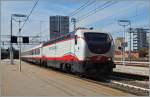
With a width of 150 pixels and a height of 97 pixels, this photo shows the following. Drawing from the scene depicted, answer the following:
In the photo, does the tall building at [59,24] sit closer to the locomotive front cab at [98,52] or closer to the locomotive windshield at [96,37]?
the locomotive windshield at [96,37]

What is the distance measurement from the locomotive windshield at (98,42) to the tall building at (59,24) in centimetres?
3033

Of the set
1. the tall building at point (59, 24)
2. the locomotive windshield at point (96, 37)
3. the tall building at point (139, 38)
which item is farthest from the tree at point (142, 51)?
the locomotive windshield at point (96, 37)

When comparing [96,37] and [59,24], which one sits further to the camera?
[59,24]

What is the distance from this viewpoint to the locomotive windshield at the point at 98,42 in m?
23.0

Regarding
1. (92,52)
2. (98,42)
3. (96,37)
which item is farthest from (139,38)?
(92,52)

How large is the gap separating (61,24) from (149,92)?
43.5 m

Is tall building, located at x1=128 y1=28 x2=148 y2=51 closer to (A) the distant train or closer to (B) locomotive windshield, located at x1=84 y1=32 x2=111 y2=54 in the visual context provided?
(A) the distant train

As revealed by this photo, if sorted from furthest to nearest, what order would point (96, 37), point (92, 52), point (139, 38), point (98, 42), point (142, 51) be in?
point (142, 51) < point (139, 38) < point (96, 37) < point (98, 42) < point (92, 52)

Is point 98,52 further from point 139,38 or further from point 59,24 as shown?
point 139,38

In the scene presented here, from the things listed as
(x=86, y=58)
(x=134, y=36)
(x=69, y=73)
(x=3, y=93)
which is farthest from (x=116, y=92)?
(x=134, y=36)

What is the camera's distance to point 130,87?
17.9m

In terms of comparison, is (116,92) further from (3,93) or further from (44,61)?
(44,61)

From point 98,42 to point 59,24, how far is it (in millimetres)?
37500

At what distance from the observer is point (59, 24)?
60.2 m
